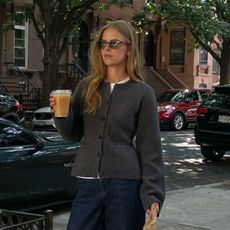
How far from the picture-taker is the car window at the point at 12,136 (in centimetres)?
705

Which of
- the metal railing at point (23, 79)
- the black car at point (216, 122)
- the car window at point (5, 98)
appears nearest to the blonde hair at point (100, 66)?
the black car at point (216, 122)

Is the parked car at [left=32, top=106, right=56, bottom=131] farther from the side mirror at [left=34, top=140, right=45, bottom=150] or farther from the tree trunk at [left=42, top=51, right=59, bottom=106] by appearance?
the side mirror at [left=34, top=140, right=45, bottom=150]

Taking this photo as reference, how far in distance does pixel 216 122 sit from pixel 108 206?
29.6 ft

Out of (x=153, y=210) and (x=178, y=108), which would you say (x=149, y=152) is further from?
(x=178, y=108)

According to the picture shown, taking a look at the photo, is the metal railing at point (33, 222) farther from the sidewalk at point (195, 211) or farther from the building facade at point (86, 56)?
the building facade at point (86, 56)

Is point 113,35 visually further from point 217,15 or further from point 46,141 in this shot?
point 217,15

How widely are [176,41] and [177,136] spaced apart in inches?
684

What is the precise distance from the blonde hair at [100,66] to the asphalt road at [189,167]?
6.00 m

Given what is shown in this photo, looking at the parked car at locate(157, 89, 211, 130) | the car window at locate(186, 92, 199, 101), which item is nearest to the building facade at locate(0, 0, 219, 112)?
the parked car at locate(157, 89, 211, 130)

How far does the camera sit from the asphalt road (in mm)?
10026

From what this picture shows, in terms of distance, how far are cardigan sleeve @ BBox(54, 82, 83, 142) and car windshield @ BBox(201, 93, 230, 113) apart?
28.7ft

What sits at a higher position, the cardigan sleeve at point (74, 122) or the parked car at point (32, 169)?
the cardigan sleeve at point (74, 122)

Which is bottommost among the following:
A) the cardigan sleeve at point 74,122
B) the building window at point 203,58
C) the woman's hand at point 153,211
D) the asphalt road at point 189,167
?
the asphalt road at point 189,167

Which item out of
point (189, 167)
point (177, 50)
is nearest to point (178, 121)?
point (189, 167)
